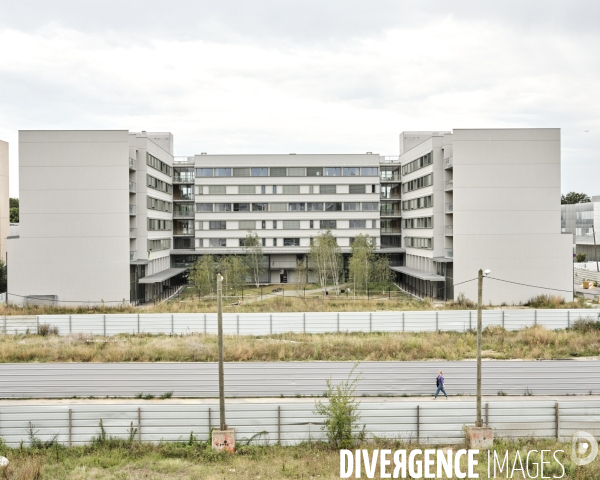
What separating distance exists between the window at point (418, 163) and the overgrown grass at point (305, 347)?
27.1 metres

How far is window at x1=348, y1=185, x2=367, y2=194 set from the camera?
76.6 metres

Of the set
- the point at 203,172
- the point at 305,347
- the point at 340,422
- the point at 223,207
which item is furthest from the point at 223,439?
the point at 203,172

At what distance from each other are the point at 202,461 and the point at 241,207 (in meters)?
58.6

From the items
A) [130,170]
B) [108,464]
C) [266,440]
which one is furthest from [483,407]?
[130,170]

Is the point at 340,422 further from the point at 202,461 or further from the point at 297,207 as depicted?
the point at 297,207

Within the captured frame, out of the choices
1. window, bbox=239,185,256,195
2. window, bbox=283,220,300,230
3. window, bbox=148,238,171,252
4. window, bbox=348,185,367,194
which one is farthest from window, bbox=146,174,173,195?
window, bbox=348,185,367,194

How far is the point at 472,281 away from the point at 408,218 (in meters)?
19.3

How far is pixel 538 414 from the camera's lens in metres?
20.7

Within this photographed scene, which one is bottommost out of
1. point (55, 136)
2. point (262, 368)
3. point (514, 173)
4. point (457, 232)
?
point (262, 368)

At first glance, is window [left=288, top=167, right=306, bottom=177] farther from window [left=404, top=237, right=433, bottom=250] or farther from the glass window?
window [left=404, top=237, right=433, bottom=250]

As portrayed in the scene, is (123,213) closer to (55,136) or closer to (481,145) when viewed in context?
(55,136)

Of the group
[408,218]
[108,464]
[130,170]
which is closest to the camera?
[108,464]

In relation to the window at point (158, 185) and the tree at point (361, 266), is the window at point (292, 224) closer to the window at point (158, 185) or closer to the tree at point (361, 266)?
the tree at point (361, 266)

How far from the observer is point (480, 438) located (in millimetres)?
19891
